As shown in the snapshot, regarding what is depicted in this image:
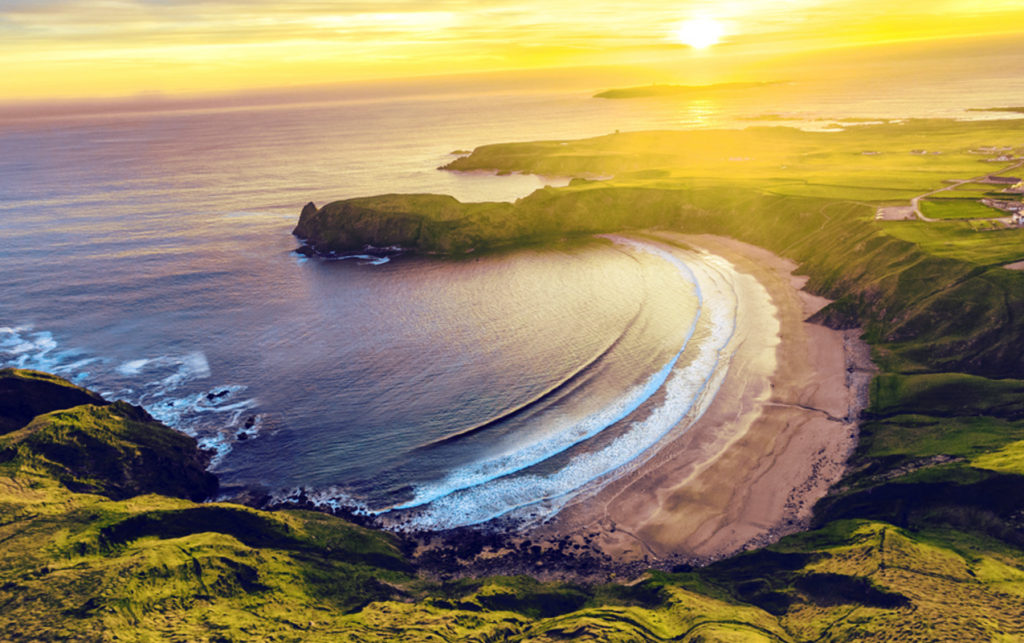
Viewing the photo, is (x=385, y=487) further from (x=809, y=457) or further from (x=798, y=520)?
(x=809, y=457)

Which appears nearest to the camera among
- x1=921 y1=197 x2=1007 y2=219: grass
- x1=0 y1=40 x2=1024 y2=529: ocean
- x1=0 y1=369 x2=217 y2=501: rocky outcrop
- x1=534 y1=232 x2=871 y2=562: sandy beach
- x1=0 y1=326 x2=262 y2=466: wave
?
x1=534 y1=232 x2=871 y2=562: sandy beach

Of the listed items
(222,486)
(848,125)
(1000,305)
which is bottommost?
(222,486)

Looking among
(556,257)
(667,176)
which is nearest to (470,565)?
(556,257)

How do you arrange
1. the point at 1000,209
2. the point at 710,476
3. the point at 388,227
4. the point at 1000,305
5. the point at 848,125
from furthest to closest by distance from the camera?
the point at 848,125, the point at 388,227, the point at 1000,209, the point at 1000,305, the point at 710,476

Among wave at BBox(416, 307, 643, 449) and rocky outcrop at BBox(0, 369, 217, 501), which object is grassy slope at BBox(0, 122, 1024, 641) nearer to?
rocky outcrop at BBox(0, 369, 217, 501)

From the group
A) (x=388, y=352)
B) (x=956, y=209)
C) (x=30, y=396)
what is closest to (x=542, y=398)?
(x=388, y=352)

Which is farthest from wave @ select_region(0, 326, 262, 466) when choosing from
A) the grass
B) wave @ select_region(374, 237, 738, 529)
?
the grass
